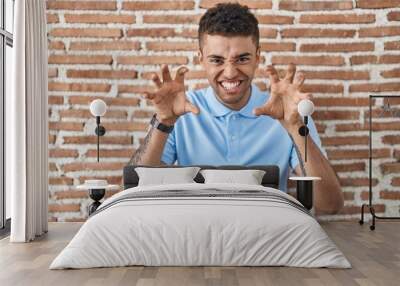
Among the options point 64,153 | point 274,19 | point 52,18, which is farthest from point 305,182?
point 52,18

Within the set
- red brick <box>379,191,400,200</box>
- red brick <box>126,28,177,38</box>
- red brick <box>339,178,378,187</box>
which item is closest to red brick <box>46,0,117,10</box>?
red brick <box>126,28,177,38</box>

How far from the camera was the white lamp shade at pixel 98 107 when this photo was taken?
19.9 ft

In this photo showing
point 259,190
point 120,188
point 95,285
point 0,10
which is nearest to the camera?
point 95,285

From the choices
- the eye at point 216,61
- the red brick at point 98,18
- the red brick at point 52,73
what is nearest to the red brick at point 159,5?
the red brick at point 98,18

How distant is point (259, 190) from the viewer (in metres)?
4.71

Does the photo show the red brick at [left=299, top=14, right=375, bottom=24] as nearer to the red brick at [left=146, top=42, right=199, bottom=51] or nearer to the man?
the man

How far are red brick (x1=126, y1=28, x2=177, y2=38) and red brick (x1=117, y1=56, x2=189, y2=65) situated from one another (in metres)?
0.23

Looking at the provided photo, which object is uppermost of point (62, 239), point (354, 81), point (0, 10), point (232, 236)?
point (0, 10)

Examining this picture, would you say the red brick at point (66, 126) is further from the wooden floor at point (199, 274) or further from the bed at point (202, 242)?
the bed at point (202, 242)

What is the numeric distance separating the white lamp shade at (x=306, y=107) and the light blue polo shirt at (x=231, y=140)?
0.30m

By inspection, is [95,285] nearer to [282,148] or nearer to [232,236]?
[232,236]

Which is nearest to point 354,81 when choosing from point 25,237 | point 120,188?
point 120,188

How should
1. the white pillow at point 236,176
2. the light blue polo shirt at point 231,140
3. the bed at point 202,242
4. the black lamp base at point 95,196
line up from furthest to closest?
the light blue polo shirt at point 231,140 < the black lamp base at point 95,196 < the white pillow at point 236,176 < the bed at point 202,242

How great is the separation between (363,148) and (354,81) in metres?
0.70
